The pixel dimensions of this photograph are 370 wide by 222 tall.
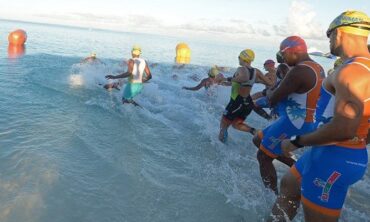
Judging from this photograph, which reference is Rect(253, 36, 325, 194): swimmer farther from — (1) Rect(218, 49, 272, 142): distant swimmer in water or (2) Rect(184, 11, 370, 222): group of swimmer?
(1) Rect(218, 49, 272, 142): distant swimmer in water

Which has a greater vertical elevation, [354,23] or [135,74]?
[354,23]

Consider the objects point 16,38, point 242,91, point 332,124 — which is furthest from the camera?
point 16,38

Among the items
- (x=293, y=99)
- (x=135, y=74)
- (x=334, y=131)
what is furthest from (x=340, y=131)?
(x=135, y=74)

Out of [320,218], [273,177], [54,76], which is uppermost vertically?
[320,218]

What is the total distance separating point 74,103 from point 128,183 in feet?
16.2

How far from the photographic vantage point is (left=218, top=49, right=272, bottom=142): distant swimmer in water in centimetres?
573

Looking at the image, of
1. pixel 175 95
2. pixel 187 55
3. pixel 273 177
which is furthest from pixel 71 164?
pixel 187 55

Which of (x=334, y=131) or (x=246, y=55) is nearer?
(x=334, y=131)

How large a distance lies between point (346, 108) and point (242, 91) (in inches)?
154

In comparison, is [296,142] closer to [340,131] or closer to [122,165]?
[340,131]

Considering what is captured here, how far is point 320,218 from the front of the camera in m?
2.50

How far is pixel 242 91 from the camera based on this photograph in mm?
5977

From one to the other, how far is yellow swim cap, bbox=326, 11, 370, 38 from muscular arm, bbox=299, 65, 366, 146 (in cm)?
35

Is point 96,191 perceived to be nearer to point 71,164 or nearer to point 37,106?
point 71,164
